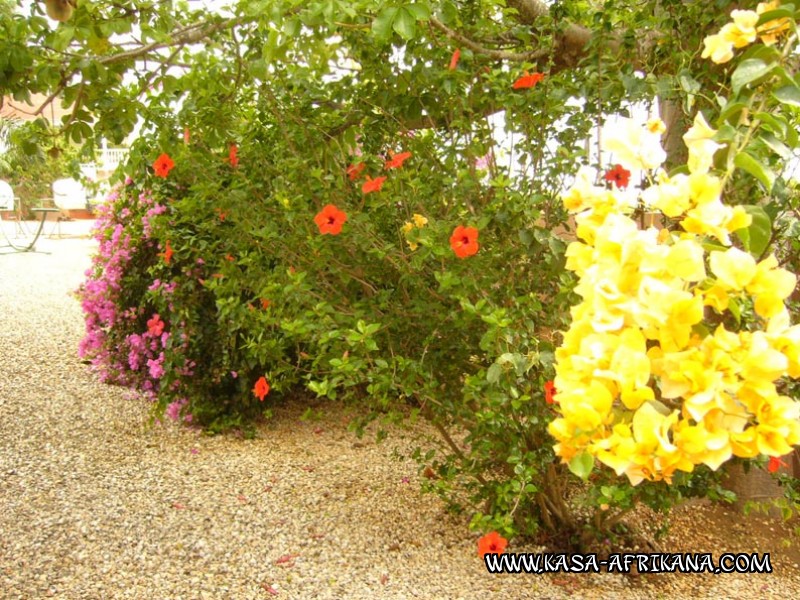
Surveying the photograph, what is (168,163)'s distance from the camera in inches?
103

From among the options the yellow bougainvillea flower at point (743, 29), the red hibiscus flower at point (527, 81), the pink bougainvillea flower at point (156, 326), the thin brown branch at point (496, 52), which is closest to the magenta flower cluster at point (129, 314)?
the pink bougainvillea flower at point (156, 326)

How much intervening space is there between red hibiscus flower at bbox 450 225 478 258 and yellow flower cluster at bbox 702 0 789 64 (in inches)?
42.2

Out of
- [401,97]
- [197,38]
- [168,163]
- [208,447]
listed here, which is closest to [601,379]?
[401,97]

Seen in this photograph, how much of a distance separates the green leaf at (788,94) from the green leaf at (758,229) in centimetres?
15

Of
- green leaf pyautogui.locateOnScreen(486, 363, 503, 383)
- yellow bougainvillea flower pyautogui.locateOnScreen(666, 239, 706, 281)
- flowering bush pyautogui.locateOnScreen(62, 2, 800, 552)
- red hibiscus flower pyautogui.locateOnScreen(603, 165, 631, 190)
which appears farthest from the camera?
red hibiscus flower pyautogui.locateOnScreen(603, 165, 631, 190)

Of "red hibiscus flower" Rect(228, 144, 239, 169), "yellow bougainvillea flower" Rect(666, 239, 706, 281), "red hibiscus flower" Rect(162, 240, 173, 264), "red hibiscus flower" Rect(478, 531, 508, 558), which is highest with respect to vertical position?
"yellow bougainvillea flower" Rect(666, 239, 706, 281)

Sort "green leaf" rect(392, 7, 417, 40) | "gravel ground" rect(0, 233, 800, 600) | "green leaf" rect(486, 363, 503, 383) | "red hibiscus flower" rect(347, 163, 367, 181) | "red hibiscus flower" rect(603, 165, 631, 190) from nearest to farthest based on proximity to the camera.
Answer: "green leaf" rect(392, 7, 417, 40), "green leaf" rect(486, 363, 503, 383), "red hibiscus flower" rect(603, 165, 631, 190), "gravel ground" rect(0, 233, 800, 600), "red hibiscus flower" rect(347, 163, 367, 181)

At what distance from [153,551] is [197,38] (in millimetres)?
1633

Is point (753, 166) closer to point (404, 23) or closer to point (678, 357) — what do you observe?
point (678, 357)

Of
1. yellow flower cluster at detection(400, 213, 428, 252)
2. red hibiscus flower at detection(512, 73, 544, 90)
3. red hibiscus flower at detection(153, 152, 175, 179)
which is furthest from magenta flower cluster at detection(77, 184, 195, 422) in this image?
red hibiscus flower at detection(512, 73, 544, 90)

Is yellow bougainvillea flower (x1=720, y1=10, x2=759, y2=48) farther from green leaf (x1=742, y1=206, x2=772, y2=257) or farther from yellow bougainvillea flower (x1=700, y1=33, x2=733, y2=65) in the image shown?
green leaf (x1=742, y1=206, x2=772, y2=257)

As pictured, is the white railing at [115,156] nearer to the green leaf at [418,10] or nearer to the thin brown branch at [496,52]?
the thin brown branch at [496,52]

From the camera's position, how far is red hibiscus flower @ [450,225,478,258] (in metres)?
1.89

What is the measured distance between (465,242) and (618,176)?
0.43m
